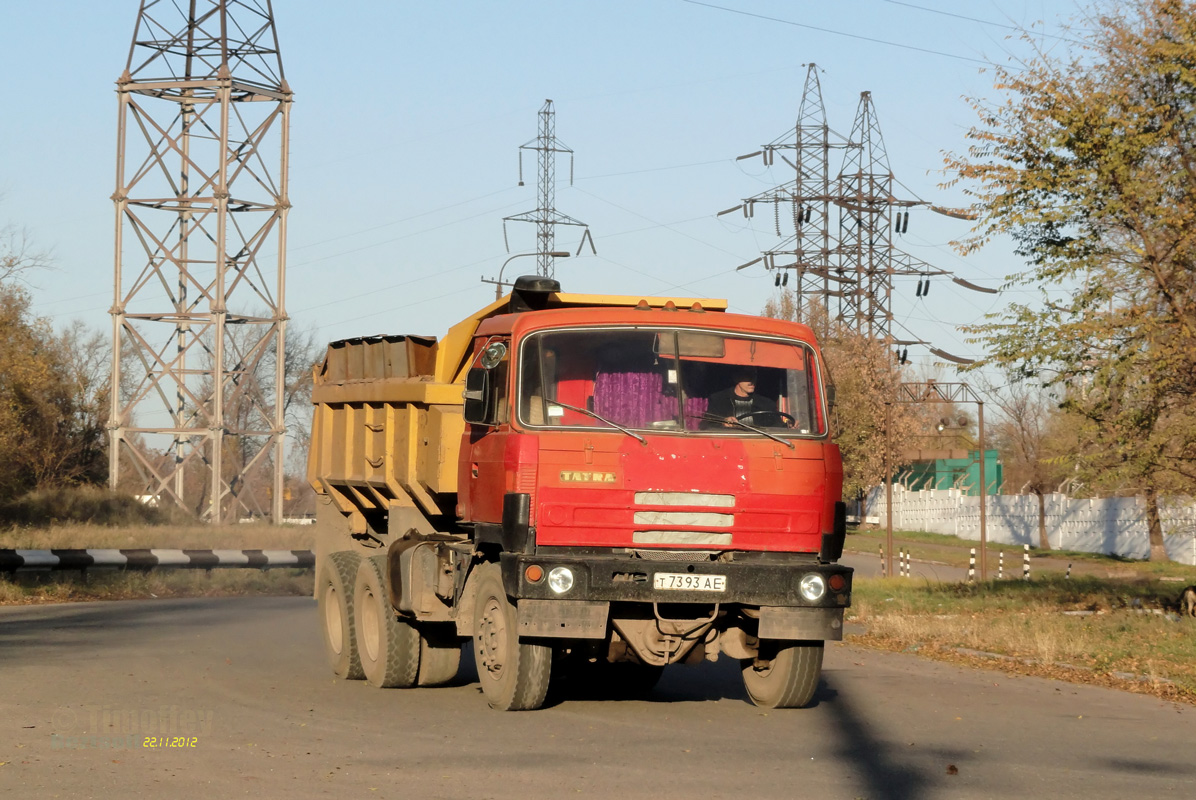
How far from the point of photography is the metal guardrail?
23.1 metres

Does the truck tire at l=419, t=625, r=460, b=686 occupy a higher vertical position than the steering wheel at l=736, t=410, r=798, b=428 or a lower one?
lower

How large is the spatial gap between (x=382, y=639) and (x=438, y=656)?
0.51 m

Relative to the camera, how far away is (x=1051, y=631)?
57.7 ft

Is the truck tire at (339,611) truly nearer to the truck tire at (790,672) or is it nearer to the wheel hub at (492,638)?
the wheel hub at (492,638)

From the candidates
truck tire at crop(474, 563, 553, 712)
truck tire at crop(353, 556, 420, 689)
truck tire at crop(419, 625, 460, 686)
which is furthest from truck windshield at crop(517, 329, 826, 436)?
truck tire at crop(419, 625, 460, 686)

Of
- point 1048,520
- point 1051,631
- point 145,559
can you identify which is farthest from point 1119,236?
point 1048,520

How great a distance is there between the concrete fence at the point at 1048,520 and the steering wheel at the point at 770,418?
3675 centimetres

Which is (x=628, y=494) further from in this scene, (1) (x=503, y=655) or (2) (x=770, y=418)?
(1) (x=503, y=655)

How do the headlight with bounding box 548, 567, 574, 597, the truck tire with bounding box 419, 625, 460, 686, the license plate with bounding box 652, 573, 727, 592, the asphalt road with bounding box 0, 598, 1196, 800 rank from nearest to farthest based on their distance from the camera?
1. the asphalt road with bounding box 0, 598, 1196, 800
2. the headlight with bounding box 548, 567, 574, 597
3. the license plate with bounding box 652, 573, 727, 592
4. the truck tire with bounding box 419, 625, 460, 686

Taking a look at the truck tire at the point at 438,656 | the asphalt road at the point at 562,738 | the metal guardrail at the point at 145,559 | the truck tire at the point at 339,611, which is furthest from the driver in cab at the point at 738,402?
the metal guardrail at the point at 145,559

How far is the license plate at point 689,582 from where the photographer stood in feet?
31.7

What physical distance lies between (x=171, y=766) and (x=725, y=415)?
4.39 m

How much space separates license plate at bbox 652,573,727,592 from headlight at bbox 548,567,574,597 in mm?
562

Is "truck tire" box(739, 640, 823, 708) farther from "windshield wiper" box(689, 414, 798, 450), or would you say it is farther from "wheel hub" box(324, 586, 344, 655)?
"wheel hub" box(324, 586, 344, 655)
